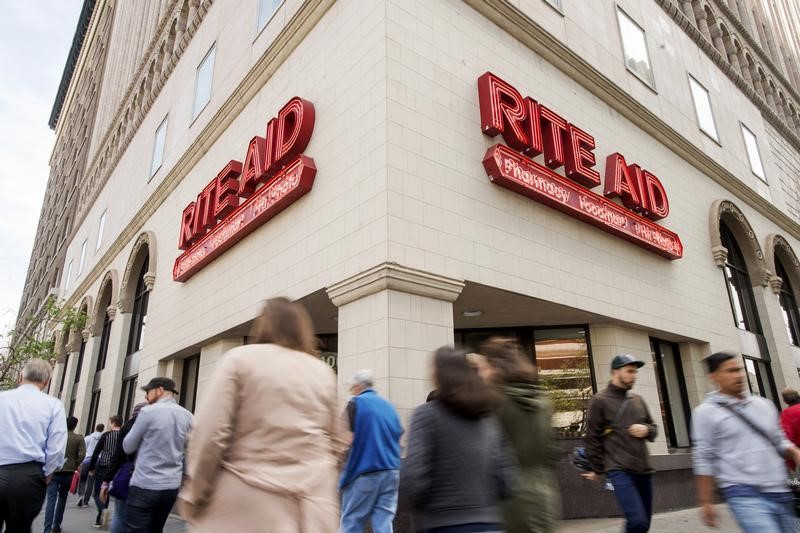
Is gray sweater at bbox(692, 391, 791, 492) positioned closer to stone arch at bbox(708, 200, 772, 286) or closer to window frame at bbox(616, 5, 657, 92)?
window frame at bbox(616, 5, 657, 92)

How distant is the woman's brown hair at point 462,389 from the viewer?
2.74 metres

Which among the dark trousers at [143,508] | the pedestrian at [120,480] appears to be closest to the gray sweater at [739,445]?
the dark trousers at [143,508]

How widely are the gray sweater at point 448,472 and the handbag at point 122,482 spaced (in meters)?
3.76

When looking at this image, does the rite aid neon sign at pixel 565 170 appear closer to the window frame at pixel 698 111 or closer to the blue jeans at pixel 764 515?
the window frame at pixel 698 111

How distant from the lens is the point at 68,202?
140ft

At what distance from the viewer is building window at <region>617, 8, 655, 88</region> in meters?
15.1

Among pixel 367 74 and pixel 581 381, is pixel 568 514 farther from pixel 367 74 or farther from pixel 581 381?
pixel 367 74

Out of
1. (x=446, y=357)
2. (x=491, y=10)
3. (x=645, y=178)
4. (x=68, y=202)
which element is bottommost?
(x=446, y=357)

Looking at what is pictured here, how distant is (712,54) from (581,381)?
15765mm

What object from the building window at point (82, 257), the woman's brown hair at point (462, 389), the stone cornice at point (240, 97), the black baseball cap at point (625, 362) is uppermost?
the building window at point (82, 257)

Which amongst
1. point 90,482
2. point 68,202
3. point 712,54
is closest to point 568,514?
point 90,482

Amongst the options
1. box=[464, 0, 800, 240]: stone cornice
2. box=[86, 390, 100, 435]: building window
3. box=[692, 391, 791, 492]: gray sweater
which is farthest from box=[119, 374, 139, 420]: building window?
box=[692, 391, 791, 492]: gray sweater

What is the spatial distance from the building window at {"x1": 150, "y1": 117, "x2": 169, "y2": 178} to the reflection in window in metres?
14.7

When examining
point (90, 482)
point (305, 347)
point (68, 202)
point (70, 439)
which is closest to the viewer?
point (305, 347)
